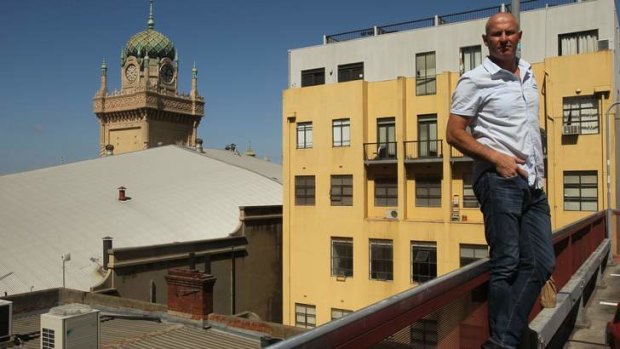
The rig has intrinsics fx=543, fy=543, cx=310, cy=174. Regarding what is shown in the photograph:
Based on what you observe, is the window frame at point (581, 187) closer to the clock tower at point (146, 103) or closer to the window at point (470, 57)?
the window at point (470, 57)

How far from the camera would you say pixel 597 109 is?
76.5ft

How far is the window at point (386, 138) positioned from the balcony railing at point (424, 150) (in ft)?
2.45

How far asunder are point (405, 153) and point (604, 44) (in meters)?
9.84

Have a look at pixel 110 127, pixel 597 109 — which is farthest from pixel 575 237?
pixel 110 127

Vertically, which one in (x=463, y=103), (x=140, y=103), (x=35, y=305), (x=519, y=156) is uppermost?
(x=140, y=103)

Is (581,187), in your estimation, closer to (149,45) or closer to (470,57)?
(470,57)

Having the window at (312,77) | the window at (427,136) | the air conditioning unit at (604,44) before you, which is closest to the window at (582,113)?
the air conditioning unit at (604,44)

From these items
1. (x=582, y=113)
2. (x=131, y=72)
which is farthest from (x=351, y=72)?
(x=131, y=72)

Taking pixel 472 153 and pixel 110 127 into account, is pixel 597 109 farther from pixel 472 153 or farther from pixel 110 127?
pixel 110 127

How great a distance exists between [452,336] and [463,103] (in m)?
1.45

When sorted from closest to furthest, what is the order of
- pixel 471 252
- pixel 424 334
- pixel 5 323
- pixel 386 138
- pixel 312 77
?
pixel 424 334 → pixel 5 323 → pixel 471 252 → pixel 386 138 → pixel 312 77

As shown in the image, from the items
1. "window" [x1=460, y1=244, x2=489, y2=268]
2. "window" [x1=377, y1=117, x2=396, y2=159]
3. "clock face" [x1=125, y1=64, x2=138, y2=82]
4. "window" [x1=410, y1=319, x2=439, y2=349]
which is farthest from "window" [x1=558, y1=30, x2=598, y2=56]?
"clock face" [x1=125, y1=64, x2=138, y2=82]

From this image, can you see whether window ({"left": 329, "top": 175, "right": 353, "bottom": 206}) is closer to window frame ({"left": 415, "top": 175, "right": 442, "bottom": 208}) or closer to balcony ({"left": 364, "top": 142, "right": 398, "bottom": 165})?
balcony ({"left": 364, "top": 142, "right": 398, "bottom": 165})

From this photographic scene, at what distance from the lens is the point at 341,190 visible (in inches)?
1117
